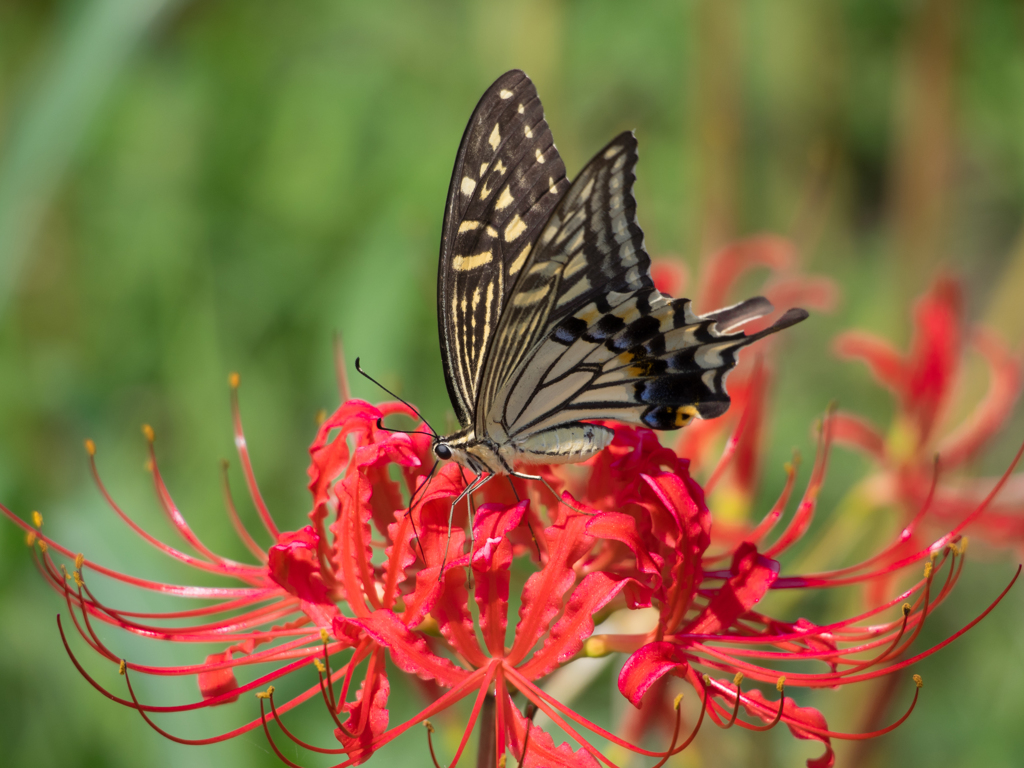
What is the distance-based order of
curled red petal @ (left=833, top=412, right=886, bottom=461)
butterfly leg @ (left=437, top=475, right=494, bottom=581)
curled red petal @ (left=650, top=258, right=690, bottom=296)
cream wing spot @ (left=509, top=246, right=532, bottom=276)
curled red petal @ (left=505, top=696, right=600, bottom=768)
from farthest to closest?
curled red petal @ (left=833, top=412, right=886, bottom=461) < curled red petal @ (left=650, top=258, right=690, bottom=296) < cream wing spot @ (left=509, top=246, right=532, bottom=276) < butterfly leg @ (left=437, top=475, right=494, bottom=581) < curled red petal @ (left=505, top=696, right=600, bottom=768)

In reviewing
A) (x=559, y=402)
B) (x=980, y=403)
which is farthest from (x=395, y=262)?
(x=980, y=403)

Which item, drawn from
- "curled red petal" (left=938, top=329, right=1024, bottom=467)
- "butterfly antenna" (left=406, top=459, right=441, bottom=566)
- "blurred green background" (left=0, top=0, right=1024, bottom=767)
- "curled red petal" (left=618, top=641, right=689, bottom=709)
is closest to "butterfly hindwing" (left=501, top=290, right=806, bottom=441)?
"butterfly antenna" (left=406, top=459, right=441, bottom=566)

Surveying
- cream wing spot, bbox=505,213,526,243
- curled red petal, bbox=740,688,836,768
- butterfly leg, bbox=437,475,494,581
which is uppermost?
cream wing spot, bbox=505,213,526,243

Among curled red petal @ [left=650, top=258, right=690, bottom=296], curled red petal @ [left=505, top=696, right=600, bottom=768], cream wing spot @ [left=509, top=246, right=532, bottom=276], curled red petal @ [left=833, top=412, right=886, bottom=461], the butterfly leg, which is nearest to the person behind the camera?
curled red petal @ [left=505, top=696, right=600, bottom=768]

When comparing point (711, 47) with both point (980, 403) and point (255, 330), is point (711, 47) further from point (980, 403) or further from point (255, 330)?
point (255, 330)

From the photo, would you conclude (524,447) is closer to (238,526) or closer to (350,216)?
(238,526)

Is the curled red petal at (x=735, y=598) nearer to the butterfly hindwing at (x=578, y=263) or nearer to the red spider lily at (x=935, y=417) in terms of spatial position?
the butterfly hindwing at (x=578, y=263)

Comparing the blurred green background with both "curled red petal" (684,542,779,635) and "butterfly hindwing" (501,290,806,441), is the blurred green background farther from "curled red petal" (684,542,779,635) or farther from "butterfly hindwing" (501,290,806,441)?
"butterfly hindwing" (501,290,806,441)

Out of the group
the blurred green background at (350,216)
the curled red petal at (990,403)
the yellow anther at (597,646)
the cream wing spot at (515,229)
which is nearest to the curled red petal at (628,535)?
the yellow anther at (597,646)

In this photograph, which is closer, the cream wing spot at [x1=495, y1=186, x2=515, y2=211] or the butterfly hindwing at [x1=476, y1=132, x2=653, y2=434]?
the butterfly hindwing at [x1=476, y1=132, x2=653, y2=434]
